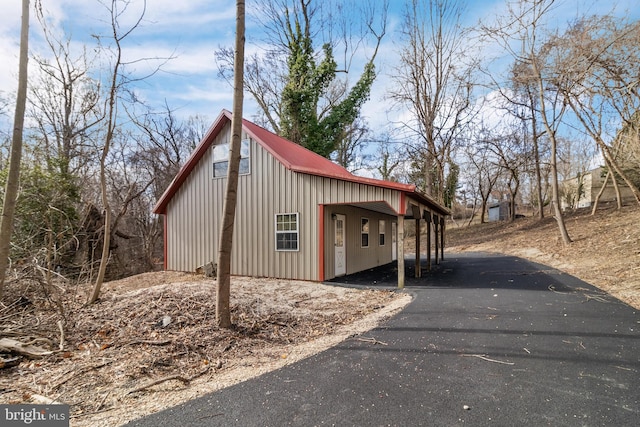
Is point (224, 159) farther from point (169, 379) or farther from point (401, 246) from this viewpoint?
point (169, 379)

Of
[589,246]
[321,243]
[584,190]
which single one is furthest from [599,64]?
[584,190]

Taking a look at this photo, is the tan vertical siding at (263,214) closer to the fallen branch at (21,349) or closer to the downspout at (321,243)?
the downspout at (321,243)

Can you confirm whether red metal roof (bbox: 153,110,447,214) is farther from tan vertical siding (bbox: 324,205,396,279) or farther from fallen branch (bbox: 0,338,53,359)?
fallen branch (bbox: 0,338,53,359)

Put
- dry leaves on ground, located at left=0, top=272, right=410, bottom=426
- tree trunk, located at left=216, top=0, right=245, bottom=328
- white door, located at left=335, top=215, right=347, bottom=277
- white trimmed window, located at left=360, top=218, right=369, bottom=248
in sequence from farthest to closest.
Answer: white trimmed window, located at left=360, top=218, right=369, bottom=248, white door, located at left=335, top=215, right=347, bottom=277, tree trunk, located at left=216, top=0, right=245, bottom=328, dry leaves on ground, located at left=0, top=272, right=410, bottom=426

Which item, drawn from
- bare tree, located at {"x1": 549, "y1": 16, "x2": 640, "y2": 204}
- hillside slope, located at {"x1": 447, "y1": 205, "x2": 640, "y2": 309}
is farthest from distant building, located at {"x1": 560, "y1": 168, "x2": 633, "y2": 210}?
bare tree, located at {"x1": 549, "y1": 16, "x2": 640, "y2": 204}

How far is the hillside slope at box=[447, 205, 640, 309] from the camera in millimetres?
7929

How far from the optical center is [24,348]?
402 cm

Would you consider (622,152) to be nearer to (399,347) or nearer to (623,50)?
(623,50)

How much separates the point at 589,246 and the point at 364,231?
8024 mm

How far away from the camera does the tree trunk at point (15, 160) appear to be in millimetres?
4438

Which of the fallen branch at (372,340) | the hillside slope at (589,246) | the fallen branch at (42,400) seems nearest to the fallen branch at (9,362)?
the fallen branch at (42,400)

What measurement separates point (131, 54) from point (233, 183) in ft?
16.1

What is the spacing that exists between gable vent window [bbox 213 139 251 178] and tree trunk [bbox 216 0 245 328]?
572 centimetres

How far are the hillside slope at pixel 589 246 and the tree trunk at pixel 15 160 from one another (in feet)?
33.1
